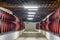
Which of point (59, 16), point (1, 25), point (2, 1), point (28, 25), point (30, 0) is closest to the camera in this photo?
point (59, 16)

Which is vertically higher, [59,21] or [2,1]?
[2,1]

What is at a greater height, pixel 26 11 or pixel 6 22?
pixel 26 11

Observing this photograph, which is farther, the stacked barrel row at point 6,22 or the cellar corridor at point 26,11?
the cellar corridor at point 26,11

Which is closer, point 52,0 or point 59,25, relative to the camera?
point 59,25

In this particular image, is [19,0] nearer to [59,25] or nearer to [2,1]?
[2,1]

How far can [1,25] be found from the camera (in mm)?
8578

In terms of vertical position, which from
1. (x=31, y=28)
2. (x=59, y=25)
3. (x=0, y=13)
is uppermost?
(x=0, y=13)

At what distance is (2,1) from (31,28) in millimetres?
34647

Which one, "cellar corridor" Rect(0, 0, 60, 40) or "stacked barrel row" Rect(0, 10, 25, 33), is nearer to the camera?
"stacked barrel row" Rect(0, 10, 25, 33)

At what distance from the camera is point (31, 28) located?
45625 millimetres

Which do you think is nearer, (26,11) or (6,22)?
(6,22)

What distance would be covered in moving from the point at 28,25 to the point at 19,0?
3472 cm

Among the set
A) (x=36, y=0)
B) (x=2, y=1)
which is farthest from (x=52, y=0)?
(x=2, y=1)

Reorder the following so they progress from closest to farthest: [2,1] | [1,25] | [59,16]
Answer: [59,16] → [1,25] → [2,1]
